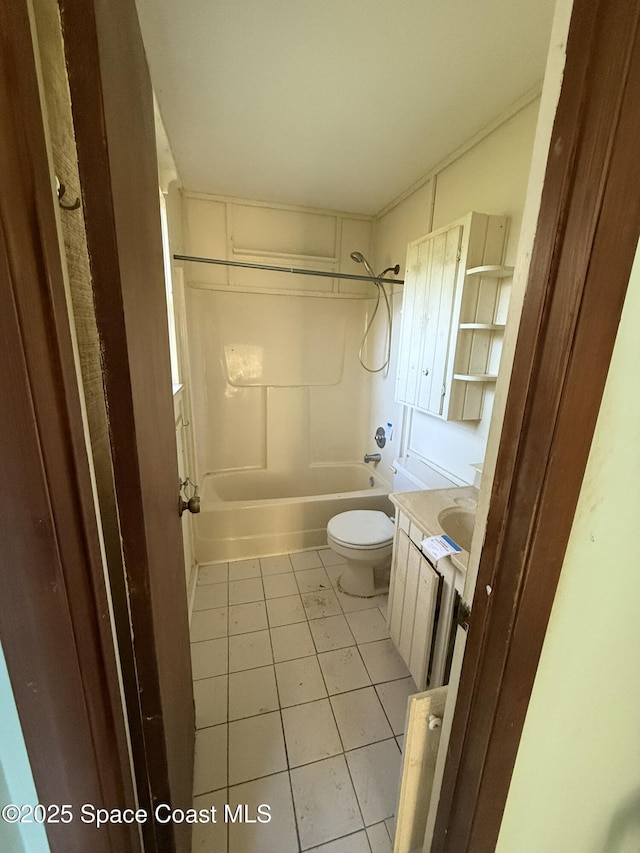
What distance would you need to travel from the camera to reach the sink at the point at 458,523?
144 centimetres

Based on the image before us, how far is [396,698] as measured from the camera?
1.53 m

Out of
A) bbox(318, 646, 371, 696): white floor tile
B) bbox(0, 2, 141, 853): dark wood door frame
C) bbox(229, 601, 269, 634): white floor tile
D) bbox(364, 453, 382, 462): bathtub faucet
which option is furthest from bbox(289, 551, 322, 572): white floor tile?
bbox(0, 2, 141, 853): dark wood door frame

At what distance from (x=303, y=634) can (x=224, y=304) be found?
2.39 meters

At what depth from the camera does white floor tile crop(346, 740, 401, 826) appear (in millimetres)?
1172

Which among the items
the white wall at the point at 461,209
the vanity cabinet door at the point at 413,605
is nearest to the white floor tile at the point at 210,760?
the vanity cabinet door at the point at 413,605

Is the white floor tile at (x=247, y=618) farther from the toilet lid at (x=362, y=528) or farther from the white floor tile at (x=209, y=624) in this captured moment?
the toilet lid at (x=362, y=528)

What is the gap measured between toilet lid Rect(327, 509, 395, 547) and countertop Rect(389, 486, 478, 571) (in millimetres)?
495

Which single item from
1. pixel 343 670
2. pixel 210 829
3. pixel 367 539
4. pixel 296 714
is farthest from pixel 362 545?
pixel 210 829

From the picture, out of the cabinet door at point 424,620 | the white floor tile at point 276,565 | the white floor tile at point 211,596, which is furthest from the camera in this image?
the white floor tile at point 276,565

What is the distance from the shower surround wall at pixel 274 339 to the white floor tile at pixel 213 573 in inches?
25.5

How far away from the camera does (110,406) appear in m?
0.54

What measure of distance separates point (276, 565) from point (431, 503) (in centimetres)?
135

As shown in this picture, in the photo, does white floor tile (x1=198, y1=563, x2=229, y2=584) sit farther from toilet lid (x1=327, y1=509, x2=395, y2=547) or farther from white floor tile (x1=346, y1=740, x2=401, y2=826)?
white floor tile (x1=346, y1=740, x2=401, y2=826)

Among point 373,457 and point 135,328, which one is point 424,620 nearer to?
point 135,328
